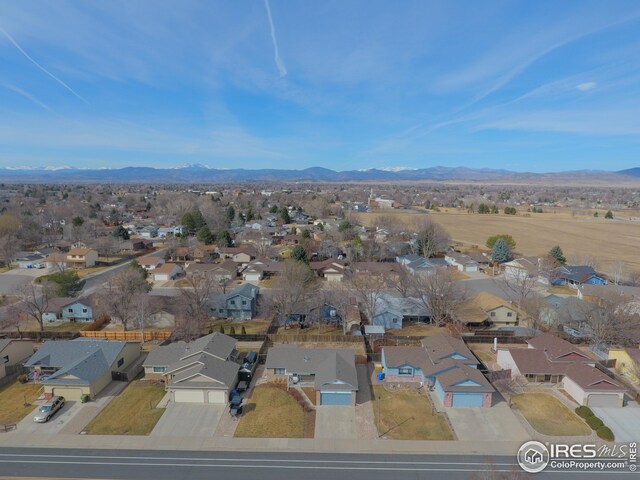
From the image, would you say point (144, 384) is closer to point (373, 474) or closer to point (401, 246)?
point (373, 474)

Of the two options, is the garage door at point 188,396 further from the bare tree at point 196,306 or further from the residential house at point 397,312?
the residential house at point 397,312

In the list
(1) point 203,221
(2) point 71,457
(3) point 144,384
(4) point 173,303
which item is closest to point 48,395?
(3) point 144,384

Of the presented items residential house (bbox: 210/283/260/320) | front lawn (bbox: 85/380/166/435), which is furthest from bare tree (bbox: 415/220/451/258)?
front lawn (bbox: 85/380/166/435)

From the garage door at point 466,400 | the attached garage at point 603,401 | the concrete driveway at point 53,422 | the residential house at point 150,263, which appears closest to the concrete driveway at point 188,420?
the concrete driveway at point 53,422

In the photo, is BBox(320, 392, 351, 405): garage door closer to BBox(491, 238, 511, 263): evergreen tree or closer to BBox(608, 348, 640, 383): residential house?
BBox(608, 348, 640, 383): residential house

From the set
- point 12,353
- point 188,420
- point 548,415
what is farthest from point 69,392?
point 548,415

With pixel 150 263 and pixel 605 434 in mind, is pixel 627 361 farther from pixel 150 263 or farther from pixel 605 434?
pixel 150 263
